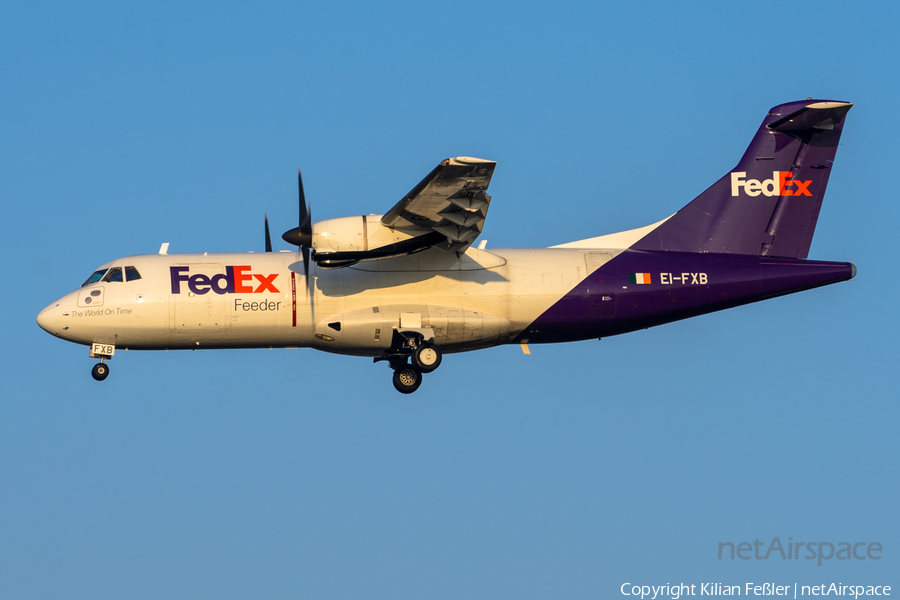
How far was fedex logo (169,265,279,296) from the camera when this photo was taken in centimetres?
2078

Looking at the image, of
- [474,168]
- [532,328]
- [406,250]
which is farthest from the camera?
[532,328]

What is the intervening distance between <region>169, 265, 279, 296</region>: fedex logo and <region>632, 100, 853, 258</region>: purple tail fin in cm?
832

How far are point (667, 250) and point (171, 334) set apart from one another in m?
10.8

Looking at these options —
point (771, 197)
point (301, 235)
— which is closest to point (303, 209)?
point (301, 235)

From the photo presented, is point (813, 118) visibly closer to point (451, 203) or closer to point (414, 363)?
point (451, 203)

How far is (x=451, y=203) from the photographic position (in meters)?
19.1

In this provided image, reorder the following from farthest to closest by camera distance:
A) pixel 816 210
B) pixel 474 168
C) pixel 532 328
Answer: pixel 816 210
pixel 532 328
pixel 474 168

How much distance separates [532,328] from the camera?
70.6 ft

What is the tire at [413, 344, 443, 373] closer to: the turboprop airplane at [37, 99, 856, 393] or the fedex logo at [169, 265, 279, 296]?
the turboprop airplane at [37, 99, 856, 393]

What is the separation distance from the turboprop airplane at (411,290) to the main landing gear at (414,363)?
0.08 ft

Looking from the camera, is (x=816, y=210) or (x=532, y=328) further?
(x=816, y=210)

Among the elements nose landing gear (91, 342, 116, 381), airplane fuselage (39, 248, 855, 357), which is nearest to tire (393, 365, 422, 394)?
airplane fuselage (39, 248, 855, 357)

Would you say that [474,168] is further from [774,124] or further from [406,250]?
[774,124]

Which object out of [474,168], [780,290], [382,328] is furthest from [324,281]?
[780,290]
